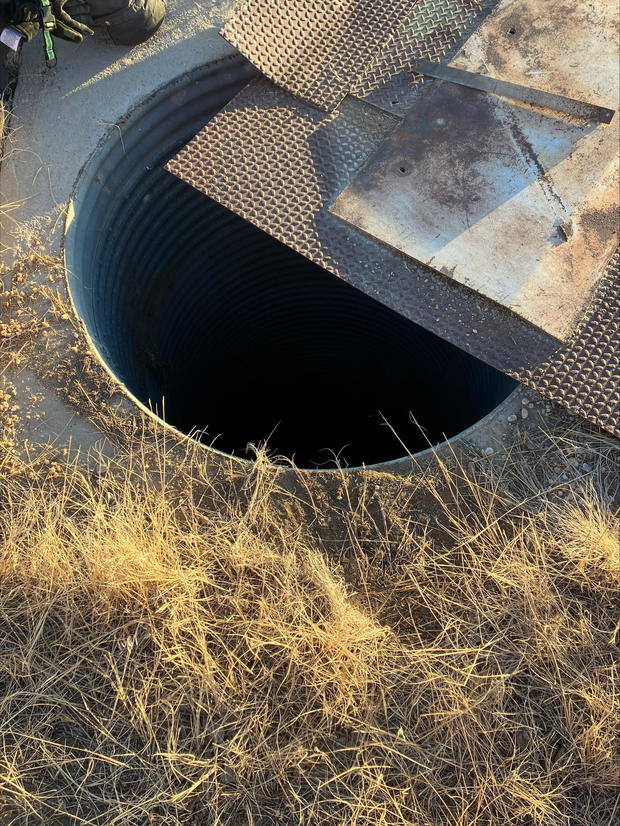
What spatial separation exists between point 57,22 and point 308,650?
115 inches

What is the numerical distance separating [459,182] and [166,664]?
236cm

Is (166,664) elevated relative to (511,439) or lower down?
lower down


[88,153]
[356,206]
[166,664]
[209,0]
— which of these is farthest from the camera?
[209,0]

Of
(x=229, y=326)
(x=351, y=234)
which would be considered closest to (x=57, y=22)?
(x=351, y=234)

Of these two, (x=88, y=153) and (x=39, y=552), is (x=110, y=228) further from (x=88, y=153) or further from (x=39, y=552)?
(x=39, y=552)

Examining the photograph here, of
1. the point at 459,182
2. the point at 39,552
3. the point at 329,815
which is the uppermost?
the point at 459,182

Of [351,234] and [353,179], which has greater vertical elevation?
[353,179]

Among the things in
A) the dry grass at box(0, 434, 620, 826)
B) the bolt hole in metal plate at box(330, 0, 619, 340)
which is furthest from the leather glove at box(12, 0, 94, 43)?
the dry grass at box(0, 434, 620, 826)

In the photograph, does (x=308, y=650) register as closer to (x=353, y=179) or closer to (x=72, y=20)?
(x=353, y=179)

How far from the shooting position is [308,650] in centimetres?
243

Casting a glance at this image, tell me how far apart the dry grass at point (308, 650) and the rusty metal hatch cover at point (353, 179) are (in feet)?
1.42

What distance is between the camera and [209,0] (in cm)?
322

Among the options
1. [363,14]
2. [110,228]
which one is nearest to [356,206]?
[363,14]

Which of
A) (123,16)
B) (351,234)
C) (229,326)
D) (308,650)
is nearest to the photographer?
(308,650)
